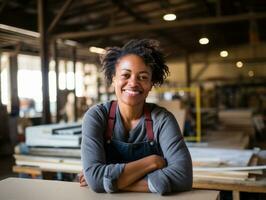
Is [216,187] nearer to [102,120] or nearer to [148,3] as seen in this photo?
[102,120]

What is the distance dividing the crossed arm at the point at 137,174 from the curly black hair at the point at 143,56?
0.47m

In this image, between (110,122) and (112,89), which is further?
(112,89)

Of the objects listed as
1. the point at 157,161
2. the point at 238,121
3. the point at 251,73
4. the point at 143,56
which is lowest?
the point at 238,121

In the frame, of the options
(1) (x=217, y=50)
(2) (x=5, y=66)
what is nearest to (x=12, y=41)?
(2) (x=5, y=66)

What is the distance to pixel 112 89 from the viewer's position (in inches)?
418

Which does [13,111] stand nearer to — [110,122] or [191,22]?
[191,22]

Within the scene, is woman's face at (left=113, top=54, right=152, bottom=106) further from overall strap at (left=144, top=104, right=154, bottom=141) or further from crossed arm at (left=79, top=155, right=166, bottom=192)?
crossed arm at (left=79, top=155, right=166, bottom=192)

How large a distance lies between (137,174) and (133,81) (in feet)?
1.51

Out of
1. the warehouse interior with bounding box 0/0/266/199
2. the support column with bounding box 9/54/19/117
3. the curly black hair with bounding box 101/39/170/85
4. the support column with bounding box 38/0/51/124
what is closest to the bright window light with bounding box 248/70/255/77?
the warehouse interior with bounding box 0/0/266/199

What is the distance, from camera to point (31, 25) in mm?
6168

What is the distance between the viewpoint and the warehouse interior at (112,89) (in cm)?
378

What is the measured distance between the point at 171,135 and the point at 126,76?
14.8 inches

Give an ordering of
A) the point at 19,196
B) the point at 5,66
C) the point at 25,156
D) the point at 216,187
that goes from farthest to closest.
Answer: the point at 5,66 < the point at 25,156 < the point at 216,187 < the point at 19,196

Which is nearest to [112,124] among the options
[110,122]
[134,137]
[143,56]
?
[110,122]
